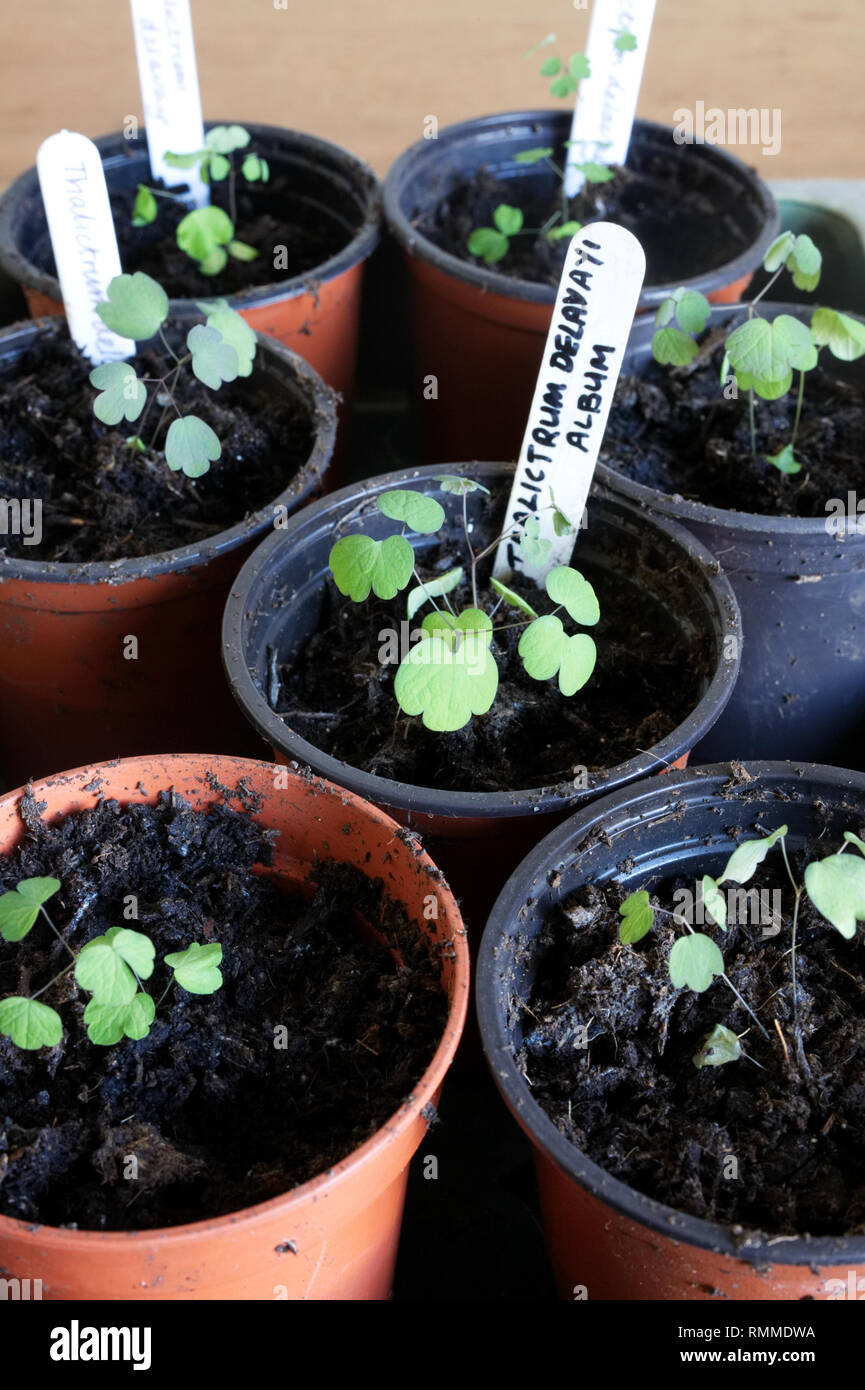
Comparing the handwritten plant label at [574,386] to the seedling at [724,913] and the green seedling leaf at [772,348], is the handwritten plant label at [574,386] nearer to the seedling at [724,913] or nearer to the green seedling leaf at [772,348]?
the green seedling leaf at [772,348]

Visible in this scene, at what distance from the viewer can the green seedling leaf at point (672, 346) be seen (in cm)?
148

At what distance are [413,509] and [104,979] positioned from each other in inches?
22.4

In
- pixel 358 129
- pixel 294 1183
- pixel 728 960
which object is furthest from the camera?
pixel 358 129

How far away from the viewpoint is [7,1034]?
94 centimetres

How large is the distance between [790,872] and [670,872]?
0.11 m

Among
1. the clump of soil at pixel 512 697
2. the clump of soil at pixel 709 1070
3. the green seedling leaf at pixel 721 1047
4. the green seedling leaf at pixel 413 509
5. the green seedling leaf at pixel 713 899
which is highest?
the green seedling leaf at pixel 413 509

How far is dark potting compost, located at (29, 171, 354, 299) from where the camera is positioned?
1.93m

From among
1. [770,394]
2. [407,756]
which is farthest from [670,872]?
[770,394]

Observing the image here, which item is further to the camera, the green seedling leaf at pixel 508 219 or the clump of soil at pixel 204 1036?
the green seedling leaf at pixel 508 219

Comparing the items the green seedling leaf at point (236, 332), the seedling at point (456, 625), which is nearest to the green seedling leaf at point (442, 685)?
the seedling at point (456, 625)

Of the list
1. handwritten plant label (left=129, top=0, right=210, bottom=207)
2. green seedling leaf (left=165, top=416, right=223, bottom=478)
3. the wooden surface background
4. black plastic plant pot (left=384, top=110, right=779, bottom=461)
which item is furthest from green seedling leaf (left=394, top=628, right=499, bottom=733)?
the wooden surface background

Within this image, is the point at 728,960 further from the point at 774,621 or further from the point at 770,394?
the point at 770,394

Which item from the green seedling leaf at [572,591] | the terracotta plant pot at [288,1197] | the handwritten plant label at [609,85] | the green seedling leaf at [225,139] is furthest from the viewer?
the green seedling leaf at [225,139]

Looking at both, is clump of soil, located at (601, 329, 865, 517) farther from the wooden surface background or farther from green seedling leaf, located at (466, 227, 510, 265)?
the wooden surface background
